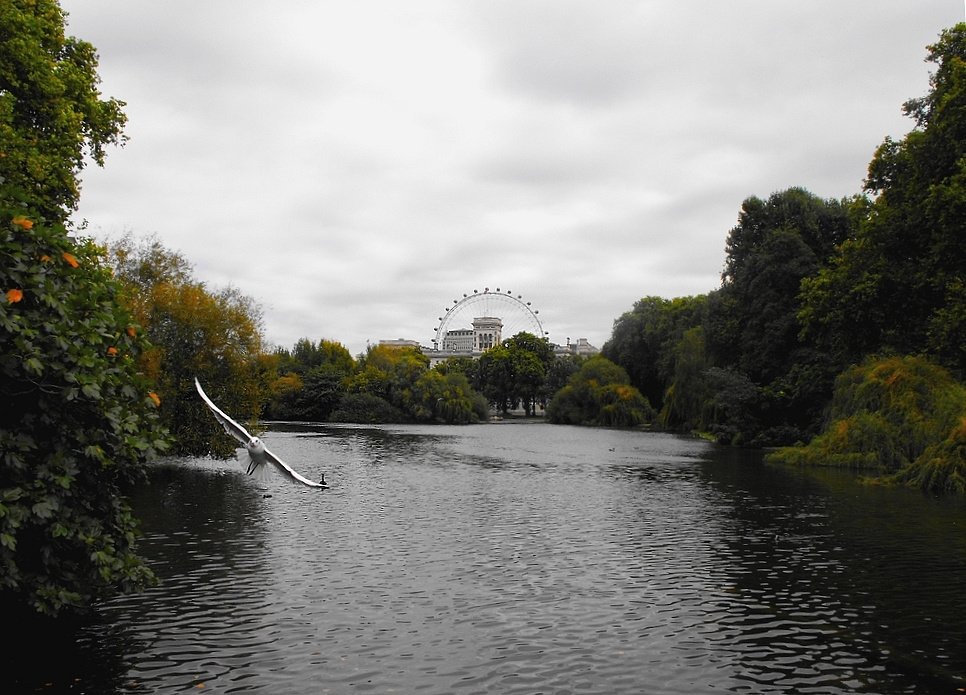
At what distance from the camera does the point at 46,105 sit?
22.5 metres

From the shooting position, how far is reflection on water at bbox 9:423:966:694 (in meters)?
11.5

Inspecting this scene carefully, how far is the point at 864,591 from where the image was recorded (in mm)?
15812

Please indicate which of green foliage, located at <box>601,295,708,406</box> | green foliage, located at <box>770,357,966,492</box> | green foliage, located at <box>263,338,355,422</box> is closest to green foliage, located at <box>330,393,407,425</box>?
green foliage, located at <box>263,338,355,422</box>

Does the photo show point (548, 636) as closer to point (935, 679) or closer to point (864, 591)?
point (935, 679)

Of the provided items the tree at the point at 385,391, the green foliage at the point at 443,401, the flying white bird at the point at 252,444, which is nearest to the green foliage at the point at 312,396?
the tree at the point at 385,391

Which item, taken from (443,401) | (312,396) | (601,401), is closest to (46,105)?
(601,401)

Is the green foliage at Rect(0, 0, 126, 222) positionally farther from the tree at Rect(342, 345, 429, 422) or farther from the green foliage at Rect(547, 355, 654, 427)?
the tree at Rect(342, 345, 429, 422)

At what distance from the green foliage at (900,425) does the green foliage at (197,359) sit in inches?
1136

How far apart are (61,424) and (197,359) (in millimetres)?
28519

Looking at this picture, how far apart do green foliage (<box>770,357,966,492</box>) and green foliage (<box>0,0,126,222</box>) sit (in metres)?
30.3

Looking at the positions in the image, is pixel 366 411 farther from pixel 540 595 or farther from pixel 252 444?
pixel 252 444

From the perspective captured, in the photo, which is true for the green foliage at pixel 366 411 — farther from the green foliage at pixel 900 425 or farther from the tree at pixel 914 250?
the green foliage at pixel 900 425

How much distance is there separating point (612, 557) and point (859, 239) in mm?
30354

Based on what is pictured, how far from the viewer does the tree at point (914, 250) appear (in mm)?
34250
